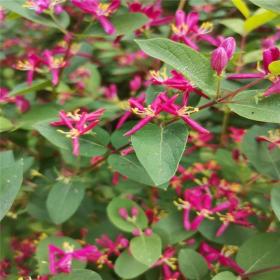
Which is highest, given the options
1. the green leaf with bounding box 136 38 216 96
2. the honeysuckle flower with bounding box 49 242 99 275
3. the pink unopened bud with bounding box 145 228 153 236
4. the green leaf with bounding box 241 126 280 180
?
the green leaf with bounding box 136 38 216 96

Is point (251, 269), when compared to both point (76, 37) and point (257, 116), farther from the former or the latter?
point (76, 37)

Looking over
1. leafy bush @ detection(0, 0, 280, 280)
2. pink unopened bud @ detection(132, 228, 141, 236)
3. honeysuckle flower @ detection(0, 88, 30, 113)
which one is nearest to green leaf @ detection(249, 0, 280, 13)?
leafy bush @ detection(0, 0, 280, 280)

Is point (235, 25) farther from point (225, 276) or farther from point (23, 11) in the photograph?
point (225, 276)

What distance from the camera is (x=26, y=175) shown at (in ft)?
4.21

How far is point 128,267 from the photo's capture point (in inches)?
39.2

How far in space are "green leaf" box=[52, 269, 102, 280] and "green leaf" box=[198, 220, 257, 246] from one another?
0.33 m

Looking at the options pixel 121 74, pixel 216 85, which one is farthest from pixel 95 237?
pixel 121 74

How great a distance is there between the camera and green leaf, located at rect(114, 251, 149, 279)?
0.97m

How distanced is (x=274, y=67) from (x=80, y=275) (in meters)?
0.49

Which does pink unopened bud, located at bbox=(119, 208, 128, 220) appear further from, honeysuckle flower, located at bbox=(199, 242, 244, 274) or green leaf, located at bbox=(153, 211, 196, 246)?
honeysuckle flower, located at bbox=(199, 242, 244, 274)

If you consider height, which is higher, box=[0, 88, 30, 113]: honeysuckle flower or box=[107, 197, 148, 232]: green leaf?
box=[0, 88, 30, 113]: honeysuckle flower

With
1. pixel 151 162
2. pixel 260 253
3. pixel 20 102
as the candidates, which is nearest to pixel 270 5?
pixel 151 162

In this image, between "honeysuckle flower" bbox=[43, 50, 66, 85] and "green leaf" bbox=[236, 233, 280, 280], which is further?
"honeysuckle flower" bbox=[43, 50, 66, 85]

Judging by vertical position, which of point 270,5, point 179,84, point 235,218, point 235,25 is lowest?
point 235,218
